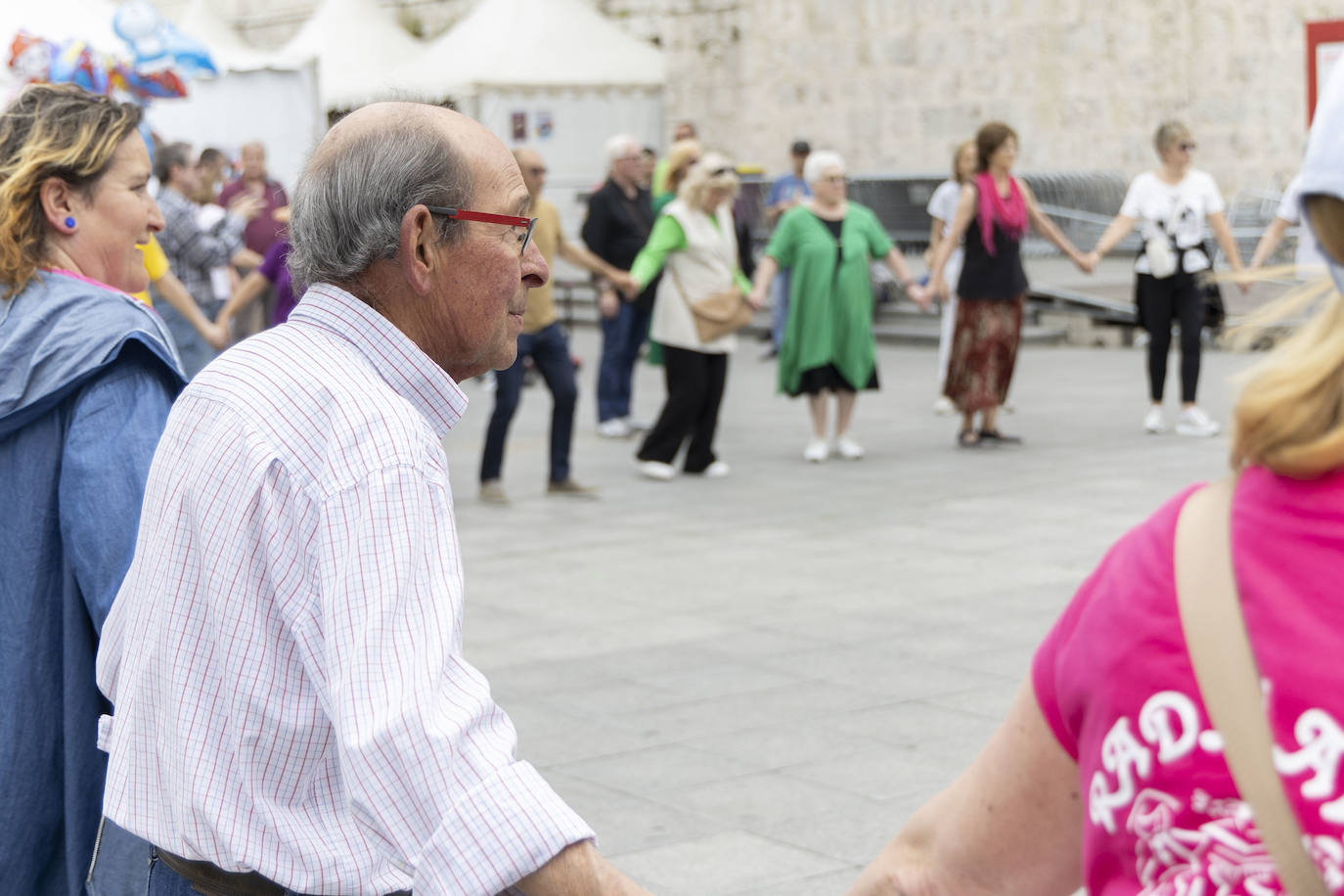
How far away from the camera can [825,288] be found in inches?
417

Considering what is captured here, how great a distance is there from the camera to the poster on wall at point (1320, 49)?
6.27 meters

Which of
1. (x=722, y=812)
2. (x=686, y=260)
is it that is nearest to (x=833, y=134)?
(x=686, y=260)

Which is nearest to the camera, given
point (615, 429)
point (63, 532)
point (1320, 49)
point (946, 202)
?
point (63, 532)

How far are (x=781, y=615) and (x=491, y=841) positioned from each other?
16.9ft

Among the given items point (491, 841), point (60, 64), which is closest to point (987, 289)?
point (60, 64)

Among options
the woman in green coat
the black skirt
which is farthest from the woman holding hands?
the black skirt

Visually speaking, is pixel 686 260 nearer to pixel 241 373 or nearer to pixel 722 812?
pixel 722 812

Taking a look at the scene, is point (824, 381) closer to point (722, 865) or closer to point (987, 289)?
point (987, 289)

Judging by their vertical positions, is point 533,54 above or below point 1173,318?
above

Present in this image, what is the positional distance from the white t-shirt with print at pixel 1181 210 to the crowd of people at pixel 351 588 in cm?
891

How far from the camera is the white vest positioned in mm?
10141

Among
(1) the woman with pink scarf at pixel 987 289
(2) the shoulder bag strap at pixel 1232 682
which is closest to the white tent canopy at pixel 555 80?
(1) the woman with pink scarf at pixel 987 289

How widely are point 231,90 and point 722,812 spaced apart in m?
15.3

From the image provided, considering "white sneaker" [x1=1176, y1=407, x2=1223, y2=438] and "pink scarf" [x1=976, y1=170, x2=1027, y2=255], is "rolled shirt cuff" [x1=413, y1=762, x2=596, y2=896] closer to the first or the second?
"pink scarf" [x1=976, y1=170, x2=1027, y2=255]
